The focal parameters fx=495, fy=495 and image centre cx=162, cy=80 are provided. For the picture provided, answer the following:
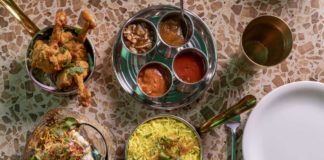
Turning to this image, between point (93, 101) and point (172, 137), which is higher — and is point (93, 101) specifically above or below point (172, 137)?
above

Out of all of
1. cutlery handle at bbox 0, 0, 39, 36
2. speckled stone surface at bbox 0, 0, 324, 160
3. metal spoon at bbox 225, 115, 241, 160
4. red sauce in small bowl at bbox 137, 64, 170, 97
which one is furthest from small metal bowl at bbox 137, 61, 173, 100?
cutlery handle at bbox 0, 0, 39, 36

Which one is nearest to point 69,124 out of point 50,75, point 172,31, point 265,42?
point 50,75

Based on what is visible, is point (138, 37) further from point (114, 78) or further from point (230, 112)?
point (230, 112)

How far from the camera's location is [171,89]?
150cm

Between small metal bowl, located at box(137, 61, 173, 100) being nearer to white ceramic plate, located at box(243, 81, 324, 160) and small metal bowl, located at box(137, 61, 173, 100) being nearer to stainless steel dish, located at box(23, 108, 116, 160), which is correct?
stainless steel dish, located at box(23, 108, 116, 160)

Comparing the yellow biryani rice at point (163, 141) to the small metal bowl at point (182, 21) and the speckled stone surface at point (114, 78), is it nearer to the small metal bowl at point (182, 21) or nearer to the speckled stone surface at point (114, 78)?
the speckled stone surface at point (114, 78)

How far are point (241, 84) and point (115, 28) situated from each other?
1.41 feet

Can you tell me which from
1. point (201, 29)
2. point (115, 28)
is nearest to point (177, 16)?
point (201, 29)

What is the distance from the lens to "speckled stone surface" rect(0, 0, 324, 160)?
1522mm

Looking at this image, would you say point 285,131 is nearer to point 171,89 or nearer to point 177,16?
point 171,89

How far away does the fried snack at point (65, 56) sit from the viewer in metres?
1.37

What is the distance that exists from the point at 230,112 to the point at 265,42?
0.91 feet

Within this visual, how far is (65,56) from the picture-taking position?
1382 mm

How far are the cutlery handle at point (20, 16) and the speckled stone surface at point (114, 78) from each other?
10 centimetres
